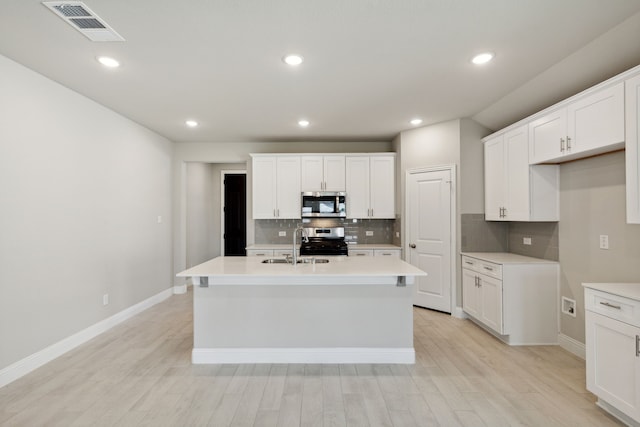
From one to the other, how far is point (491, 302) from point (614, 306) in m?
1.57

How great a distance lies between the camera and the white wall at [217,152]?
5.68m

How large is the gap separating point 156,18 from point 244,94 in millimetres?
1395

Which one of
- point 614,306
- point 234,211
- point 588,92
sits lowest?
point 614,306

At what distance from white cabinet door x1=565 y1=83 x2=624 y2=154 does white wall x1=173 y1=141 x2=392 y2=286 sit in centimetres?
300

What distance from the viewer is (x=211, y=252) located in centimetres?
722

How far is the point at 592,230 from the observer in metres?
3.00

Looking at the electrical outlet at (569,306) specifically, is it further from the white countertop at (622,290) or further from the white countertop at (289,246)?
the white countertop at (289,246)

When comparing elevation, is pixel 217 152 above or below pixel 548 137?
above

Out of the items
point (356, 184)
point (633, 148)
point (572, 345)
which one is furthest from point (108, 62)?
point (572, 345)

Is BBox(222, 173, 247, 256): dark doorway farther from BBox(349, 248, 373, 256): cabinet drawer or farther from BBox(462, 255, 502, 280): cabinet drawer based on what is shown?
BBox(462, 255, 502, 280): cabinet drawer

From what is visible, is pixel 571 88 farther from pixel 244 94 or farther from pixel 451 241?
pixel 244 94

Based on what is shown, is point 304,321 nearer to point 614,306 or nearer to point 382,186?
point 614,306

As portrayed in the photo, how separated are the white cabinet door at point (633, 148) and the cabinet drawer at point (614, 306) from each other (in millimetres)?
533

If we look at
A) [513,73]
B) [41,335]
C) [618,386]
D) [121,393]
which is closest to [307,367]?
[121,393]
